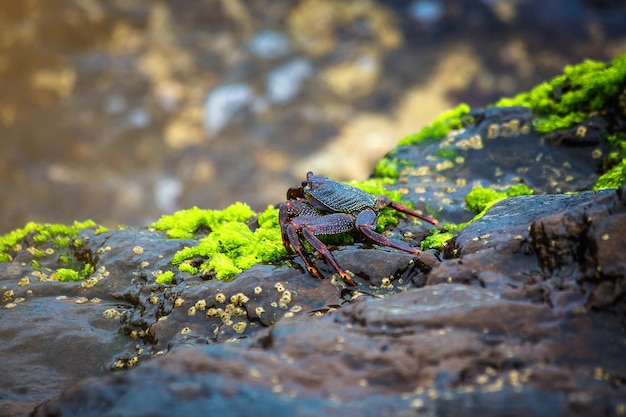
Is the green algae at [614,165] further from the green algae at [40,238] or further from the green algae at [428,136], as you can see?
the green algae at [40,238]

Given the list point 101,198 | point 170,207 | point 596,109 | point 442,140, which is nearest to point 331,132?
point 170,207

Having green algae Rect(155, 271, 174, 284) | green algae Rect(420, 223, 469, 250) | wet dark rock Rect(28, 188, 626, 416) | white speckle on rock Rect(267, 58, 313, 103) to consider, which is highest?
white speckle on rock Rect(267, 58, 313, 103)

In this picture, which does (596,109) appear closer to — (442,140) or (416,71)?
(442,140)

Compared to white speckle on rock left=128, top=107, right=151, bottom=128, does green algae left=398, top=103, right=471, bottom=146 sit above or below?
below

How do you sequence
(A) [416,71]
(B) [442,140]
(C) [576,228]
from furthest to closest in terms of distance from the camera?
1. (A) [416,71]
2. (B) [442,140]
3. (C) [576,228]

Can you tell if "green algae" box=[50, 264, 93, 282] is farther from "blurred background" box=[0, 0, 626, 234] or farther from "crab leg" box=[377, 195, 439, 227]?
"blurred background" box=[0, 0, 626, 234]

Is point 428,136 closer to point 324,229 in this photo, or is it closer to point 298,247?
point 324,229

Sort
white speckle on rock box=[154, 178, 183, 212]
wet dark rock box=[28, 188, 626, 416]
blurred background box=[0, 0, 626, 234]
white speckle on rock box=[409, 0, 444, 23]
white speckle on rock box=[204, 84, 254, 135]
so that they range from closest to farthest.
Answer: wet dark rock box=[28, 188, 626, 416] < white speckle on rock box=[154, 178, 183, 212] < blurred background box=[0, 0, 626, 234] < white speckle on rock box=[204, 84, 254, 135] < white speckle on rock box=[409, 0, 444, 23]

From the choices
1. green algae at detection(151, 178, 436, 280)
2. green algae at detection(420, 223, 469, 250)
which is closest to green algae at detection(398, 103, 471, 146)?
green algae at detection(151, 178, 436, 280)
